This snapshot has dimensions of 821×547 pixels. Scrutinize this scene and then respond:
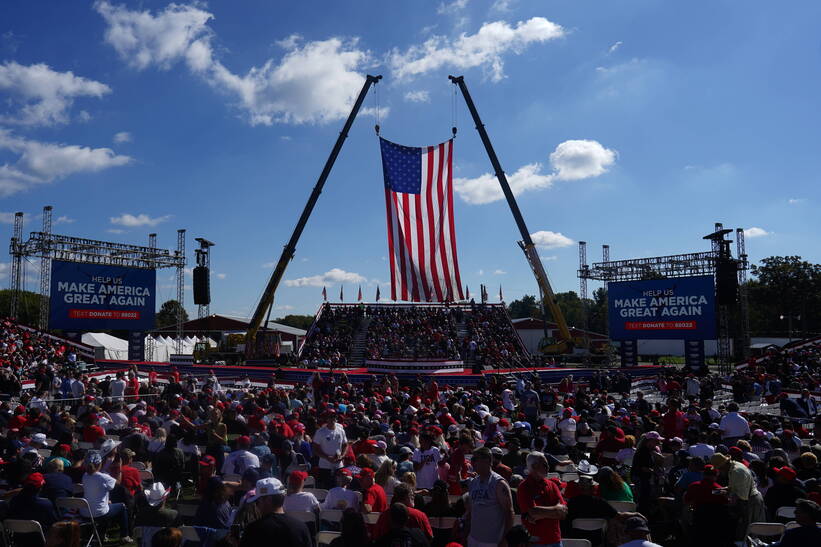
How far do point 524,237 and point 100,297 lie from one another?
2706 centimetres

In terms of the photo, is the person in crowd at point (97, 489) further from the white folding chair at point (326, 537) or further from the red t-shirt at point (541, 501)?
the red t-shirt at point (541, 501)

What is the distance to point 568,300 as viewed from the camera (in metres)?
149

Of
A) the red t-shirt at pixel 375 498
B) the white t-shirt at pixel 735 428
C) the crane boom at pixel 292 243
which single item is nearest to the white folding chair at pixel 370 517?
the red t-shirt at pixel 375 498

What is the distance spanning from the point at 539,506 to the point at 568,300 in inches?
5893

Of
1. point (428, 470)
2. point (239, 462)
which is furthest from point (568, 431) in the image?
point (239, 462)

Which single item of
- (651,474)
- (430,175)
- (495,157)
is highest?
(495,157)

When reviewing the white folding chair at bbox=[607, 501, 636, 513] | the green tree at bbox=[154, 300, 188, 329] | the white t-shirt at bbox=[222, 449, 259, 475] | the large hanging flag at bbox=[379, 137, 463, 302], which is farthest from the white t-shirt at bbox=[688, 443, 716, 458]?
the green tree at bbox=[154, 300, 188, 329]

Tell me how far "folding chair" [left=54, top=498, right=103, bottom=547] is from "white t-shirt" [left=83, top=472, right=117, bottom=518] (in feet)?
0.33

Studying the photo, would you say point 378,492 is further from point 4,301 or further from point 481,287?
point 4,301

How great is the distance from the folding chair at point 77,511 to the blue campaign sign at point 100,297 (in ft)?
99.1

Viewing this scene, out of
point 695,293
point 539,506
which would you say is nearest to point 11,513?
point 539,506

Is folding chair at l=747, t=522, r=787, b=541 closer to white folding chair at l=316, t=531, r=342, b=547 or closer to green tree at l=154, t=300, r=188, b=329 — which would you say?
white folding chair at l=316, t=531, r=342, b=547

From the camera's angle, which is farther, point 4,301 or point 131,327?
point 4,301

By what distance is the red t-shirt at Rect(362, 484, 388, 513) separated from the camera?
5.77 m
